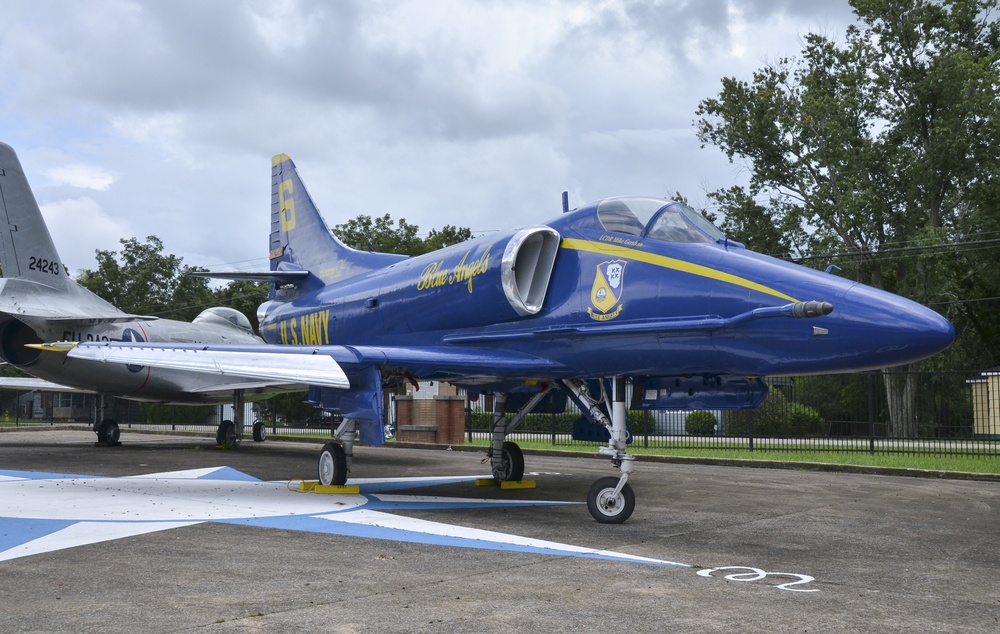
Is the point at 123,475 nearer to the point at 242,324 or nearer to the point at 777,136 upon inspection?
the point at 242,324

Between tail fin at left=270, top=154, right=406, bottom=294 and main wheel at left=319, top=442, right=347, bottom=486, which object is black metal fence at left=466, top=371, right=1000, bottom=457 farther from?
tail fin at left=270, top=154, right=406, bottom=294

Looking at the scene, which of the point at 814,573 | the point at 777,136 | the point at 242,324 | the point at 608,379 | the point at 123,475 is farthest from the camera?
the point at 777,136

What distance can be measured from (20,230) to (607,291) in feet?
48.5

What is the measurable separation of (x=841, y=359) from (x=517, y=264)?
3.89 meters

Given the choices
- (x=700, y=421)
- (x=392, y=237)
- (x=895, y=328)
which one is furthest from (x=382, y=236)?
(x=895, y=328)

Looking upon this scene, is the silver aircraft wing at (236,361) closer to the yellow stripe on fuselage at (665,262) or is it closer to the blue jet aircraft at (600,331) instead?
the blue jet aircraft at (600,331)

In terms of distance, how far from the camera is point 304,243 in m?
16.2

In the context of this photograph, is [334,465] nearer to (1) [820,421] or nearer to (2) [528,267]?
(2) [528,267]

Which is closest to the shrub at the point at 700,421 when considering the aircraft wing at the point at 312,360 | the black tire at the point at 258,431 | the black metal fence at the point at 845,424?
the black metal fence at the point at 845,424

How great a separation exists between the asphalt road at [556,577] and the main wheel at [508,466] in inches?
86.2

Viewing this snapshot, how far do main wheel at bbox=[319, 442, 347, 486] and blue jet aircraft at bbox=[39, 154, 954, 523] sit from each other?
0.06 ft

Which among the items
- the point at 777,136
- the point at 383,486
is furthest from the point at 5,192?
the point at 777,136

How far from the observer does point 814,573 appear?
6.38 metres

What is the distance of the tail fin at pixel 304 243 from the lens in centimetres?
1499
